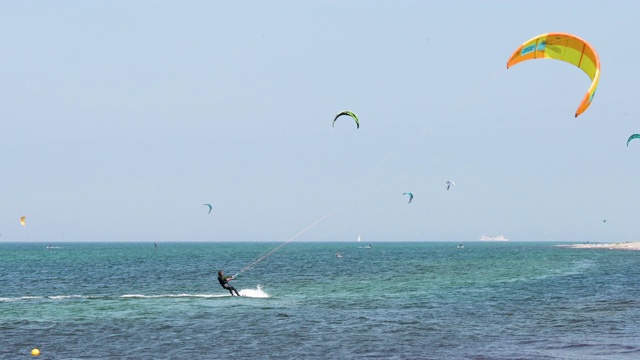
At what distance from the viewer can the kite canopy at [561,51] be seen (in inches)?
832

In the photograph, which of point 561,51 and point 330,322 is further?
point 330,322

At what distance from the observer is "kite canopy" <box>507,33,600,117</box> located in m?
21.1

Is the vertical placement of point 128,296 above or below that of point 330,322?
above

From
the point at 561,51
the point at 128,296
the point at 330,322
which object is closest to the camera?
the point at 561,51

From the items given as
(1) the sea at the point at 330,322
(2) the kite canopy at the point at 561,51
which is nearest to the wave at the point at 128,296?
(1) the sea at the point at 330,322

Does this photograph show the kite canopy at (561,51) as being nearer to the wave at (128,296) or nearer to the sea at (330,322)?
the sea at (330,322)

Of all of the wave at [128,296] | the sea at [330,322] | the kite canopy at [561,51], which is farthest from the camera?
the wave at [128,296]

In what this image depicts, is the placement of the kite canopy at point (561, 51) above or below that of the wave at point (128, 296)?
above

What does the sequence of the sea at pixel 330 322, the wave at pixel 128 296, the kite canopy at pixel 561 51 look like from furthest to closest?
the wave at pixel 128 296
the kite canopy at pixel 561 51
the sea at pixel 330 322

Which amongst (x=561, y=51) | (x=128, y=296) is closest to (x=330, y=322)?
(x=561, y=51)

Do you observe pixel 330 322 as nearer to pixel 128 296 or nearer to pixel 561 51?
pixel 561 51

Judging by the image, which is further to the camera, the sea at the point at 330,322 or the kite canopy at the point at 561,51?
the kite canopy at the point at 561,51

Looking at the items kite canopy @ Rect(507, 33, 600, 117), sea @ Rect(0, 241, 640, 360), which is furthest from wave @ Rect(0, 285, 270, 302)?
kite canopy @ Rect(507, 33, 600, 117)

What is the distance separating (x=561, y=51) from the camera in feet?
73.1
